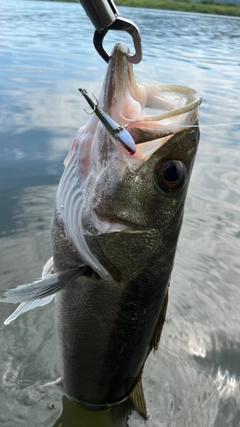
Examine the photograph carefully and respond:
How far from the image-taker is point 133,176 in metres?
1.84

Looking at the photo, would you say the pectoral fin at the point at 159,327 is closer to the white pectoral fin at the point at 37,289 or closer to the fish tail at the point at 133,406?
the fish tail at the point at 133,406

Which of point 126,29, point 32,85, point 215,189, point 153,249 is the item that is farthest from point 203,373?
point 32,85

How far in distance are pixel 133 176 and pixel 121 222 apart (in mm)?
190

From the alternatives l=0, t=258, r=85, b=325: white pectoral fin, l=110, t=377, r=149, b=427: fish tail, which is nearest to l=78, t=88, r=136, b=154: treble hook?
l=0, t=258, r=85, b=325: white pectoral fin

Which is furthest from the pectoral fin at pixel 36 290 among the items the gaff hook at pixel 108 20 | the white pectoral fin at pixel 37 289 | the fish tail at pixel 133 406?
the gaff hook at pixel 108 20

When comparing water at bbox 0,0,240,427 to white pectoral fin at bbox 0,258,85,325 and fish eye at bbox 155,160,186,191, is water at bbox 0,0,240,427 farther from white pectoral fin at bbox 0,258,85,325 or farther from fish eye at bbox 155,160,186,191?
white pectoral fin at bbox 0,258,85,325

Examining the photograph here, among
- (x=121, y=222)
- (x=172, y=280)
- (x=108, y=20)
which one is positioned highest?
(x=108, y=20)

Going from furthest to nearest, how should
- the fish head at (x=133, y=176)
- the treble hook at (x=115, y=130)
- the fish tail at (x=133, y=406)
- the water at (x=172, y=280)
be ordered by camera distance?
the water at (x=172, y=280)
the fish tail at (x=133, y=406)
the fish head at (x=133, y=176)
the treble hook at (x=115, y=130)

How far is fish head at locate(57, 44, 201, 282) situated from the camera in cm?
182

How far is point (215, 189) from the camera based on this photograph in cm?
534

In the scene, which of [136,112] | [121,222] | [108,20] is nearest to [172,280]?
[121,222]

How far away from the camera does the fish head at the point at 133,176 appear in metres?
1.82

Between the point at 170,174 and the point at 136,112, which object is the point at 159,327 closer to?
the point at 170,174

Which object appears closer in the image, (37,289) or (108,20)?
(108,20)
